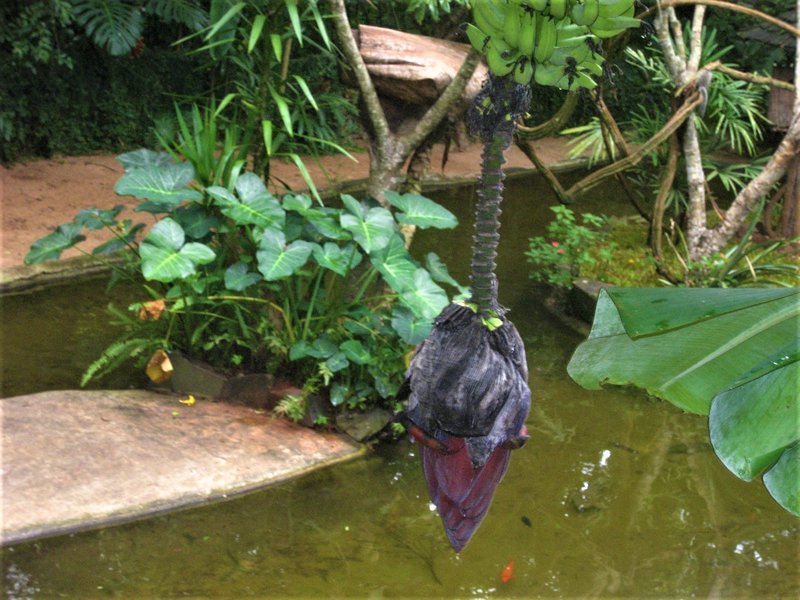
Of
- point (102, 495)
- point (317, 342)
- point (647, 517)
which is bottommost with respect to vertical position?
point (647, 517)

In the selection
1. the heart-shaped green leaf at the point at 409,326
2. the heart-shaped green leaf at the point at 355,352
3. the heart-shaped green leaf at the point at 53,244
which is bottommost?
the heart-shaped green leaf at the point at 355,352

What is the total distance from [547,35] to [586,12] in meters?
0.02

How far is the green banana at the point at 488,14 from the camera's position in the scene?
0.41 meters

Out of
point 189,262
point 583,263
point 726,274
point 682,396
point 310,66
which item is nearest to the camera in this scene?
point 682,396

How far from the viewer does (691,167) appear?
470 cm

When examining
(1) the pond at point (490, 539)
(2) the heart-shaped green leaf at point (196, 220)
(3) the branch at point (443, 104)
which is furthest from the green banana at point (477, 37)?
(2) the heart-shaped green leaf at point (196, 220)

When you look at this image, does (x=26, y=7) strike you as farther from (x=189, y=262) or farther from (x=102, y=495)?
(x=102, y=495)

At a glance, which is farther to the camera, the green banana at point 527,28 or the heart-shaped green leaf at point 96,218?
the heart-shaped green leaf at point 96,218

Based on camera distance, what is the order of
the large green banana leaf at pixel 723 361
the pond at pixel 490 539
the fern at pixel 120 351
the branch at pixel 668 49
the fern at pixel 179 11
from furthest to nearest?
the fern at pixel 179 11, the branch at pixel 668 49, the fern at pixel 120 351, the pond at pixel 490 539, the large green banana leaf at pixel 723 361

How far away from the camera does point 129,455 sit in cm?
317

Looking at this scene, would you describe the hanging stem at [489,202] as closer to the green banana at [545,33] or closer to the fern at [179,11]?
the green banana at [545,33]

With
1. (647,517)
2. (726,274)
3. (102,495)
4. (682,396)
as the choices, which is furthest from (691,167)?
(682,396)

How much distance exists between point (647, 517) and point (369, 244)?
1379mm

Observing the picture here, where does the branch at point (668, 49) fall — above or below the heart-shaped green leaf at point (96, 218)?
above
